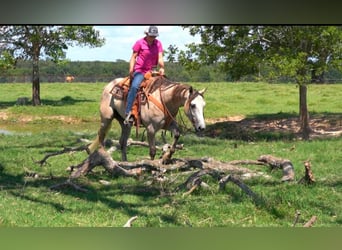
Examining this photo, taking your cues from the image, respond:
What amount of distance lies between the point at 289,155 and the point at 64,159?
1.78 metres

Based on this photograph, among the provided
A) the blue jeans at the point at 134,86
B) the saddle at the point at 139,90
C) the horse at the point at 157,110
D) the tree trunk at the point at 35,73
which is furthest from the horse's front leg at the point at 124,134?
the tree trunk at the point at 35,73

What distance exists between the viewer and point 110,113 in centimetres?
437

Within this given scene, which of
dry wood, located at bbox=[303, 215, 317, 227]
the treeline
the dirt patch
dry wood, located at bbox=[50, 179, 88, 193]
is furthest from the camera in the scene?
the dirt patch

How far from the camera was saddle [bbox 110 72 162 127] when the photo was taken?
4.14 metres

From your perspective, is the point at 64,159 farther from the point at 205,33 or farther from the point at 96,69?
the point at 205,33

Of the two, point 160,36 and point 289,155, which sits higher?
point 160,36

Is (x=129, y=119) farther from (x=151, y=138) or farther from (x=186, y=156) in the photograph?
(x=186, y=156)

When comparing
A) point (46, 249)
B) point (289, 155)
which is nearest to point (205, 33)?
point (289, 155)

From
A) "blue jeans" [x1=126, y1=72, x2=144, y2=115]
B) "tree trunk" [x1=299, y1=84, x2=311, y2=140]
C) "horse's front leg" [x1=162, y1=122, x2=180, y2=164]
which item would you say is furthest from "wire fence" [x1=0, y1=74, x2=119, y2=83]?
"tree trunk" [x1=299, y1=84, x2=311, y2=140]

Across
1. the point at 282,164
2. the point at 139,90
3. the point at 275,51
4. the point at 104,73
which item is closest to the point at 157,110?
the point at 139,90

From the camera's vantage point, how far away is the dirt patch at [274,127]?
15.2ft

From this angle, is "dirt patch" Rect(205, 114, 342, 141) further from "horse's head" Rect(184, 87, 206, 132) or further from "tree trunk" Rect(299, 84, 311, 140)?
"horse's head" Rect(184, 87, 206, 132)

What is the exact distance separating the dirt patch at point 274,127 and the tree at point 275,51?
84 mm

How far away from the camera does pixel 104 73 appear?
4.36 metres
